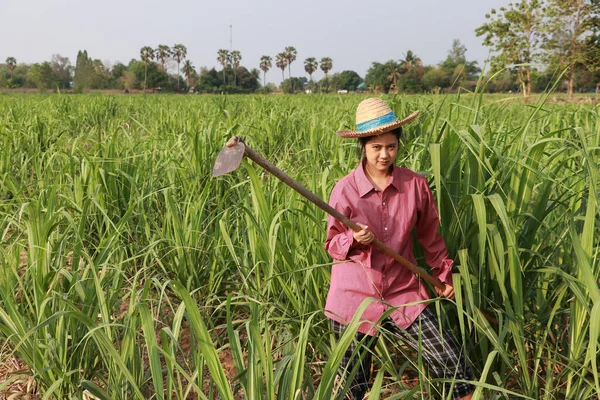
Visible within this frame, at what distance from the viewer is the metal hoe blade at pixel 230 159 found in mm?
1075

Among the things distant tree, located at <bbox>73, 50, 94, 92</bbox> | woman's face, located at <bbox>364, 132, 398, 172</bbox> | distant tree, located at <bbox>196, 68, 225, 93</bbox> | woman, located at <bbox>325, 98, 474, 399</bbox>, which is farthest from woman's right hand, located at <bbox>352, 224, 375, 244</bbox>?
distant tree, located at <bbox>196, 68, 225, 93</bbox>

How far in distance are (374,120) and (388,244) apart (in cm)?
35

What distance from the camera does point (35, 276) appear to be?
162 cm

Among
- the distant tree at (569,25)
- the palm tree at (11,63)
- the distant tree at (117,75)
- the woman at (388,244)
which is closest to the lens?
the woman at (388,244)

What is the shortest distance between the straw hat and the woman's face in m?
0.03

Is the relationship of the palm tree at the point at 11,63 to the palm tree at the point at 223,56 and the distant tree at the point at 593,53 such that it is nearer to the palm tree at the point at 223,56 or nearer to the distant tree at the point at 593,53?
the palm tree at the point at 223,56

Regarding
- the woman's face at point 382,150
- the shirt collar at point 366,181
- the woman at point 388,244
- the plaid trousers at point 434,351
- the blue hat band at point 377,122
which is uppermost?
the blue hat band at point 377,122

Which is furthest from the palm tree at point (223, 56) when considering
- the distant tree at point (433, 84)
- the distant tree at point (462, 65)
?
the distant tree at point (433, 84)

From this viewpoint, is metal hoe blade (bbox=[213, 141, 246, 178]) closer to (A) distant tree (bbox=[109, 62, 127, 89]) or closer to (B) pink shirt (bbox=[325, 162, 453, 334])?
(B) pink shirt (bbox=[325, 162, 453, 334])

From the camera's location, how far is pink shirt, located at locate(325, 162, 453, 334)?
150 centimetres

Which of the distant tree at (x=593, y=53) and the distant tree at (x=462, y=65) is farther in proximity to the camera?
the distant tree at (x=593, y=53)

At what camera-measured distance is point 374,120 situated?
1493 mm

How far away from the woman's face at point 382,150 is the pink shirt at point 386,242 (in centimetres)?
5

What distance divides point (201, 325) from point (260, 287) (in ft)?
2.37
